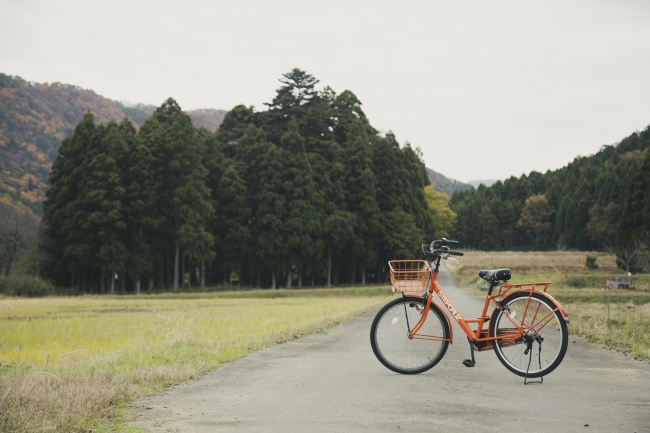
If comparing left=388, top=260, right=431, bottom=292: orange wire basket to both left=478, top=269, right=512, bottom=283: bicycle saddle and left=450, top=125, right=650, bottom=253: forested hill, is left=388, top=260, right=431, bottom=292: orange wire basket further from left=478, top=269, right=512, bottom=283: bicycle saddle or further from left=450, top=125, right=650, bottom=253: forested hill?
left=450, top=125, right=650, bottom=253: forested hill

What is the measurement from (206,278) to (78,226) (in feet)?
48.8

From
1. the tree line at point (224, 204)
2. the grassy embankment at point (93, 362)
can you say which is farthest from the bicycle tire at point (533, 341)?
the tree line at point (224, 204)

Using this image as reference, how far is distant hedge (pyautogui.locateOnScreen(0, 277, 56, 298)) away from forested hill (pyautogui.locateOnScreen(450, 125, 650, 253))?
6493cm

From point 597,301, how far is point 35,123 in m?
107

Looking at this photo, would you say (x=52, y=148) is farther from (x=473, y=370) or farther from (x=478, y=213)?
(x=473, y=370)

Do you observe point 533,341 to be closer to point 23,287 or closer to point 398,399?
point 398,399

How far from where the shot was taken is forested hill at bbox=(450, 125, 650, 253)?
298 feet

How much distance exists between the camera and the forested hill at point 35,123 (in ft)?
275

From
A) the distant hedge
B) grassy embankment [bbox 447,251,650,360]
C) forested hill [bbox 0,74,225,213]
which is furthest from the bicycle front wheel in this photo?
forested hill [bbox 0,74,225,213]

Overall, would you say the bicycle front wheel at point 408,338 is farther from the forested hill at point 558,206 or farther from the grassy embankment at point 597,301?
the forested hill at point 558,206

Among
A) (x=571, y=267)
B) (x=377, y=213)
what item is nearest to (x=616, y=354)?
(x=377, y=213)

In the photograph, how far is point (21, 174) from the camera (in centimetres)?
8706

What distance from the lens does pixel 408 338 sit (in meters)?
7.71

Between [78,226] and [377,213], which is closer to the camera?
[78,226]
